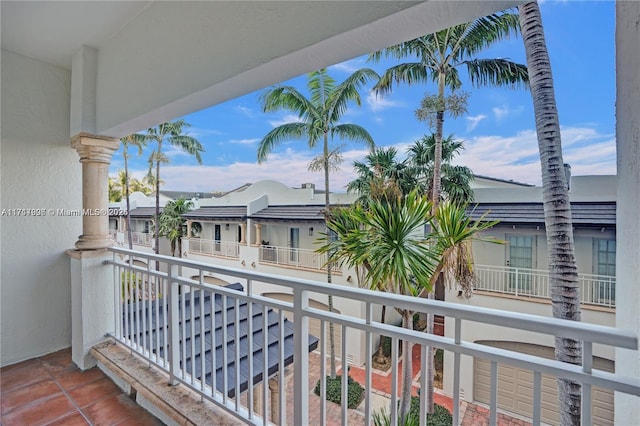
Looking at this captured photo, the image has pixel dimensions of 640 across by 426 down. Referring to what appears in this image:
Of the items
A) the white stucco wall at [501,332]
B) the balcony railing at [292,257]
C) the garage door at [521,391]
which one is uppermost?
the balcony railing at [292,257]

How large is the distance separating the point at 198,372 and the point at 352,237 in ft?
8.41

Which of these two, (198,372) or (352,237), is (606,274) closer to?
(352,237)

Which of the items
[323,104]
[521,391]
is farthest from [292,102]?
[521,391]

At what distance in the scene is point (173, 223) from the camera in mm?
14148

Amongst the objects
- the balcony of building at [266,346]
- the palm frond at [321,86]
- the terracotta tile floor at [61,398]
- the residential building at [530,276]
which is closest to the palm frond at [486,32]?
the residential building at [530,276]

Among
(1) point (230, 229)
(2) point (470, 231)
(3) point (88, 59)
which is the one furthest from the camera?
(1) point (230, 229)

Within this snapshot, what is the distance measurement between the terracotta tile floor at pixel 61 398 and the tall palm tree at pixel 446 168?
24.2 ft

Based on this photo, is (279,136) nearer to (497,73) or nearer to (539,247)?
(497,73)

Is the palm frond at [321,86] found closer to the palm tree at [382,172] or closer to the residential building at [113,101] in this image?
the palm tree at [382,172]

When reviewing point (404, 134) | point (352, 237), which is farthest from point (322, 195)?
point (352, 237)

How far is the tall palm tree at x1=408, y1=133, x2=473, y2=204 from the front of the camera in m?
8.13

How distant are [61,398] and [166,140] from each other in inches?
477

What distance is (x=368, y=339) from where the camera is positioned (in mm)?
1123

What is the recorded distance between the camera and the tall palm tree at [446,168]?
8133 millimetres
